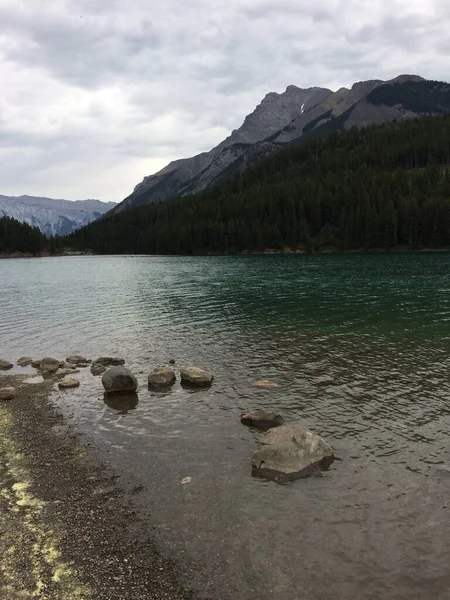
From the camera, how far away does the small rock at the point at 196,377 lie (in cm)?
2724

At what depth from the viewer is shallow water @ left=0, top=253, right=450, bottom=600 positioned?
11445 millimetres

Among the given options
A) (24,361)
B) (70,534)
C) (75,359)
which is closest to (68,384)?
(75,359)

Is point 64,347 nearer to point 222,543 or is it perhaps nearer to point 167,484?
point 167,484

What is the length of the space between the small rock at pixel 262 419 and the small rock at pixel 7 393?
1589 cm

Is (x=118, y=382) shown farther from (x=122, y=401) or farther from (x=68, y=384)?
(x=68, y=384)

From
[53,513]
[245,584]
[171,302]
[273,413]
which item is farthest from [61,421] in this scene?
[171,302]

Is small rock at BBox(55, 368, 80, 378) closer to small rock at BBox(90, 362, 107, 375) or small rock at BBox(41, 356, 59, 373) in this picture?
small rock at BBox(41, 356, 59, 373)

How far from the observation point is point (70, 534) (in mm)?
12727

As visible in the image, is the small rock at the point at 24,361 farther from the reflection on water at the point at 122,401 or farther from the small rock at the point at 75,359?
the reflection on water at the point at 122,401

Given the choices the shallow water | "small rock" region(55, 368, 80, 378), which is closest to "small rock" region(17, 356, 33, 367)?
the shallow water

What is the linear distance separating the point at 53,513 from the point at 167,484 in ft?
13.5

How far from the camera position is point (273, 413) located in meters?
21.2

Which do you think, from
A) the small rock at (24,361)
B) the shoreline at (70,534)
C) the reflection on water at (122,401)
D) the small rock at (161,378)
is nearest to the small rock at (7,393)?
the reflection on water at (122,401)

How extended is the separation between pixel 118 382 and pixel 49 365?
9.94 meters
